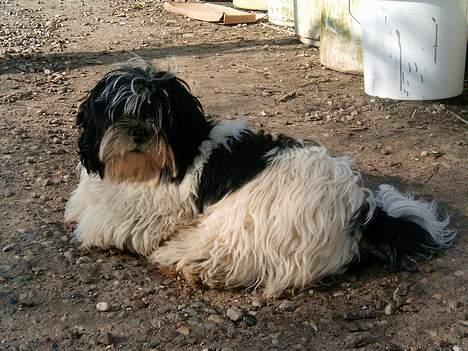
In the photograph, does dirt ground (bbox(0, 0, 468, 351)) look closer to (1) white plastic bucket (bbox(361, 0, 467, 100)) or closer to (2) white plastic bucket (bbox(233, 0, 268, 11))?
(1) white plastic bucket (bbox(361, 0, 467, 100))

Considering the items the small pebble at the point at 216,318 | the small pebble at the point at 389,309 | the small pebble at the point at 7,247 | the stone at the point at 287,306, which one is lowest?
the small pebble at the point at 7,247

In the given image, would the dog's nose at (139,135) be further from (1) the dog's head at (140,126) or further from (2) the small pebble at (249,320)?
(2) the small pebble at (249,320)

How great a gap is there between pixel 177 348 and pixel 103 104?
1.26 meters

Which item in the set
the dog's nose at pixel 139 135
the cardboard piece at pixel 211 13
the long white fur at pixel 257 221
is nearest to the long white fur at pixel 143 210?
the long white fur at pixel 257 221

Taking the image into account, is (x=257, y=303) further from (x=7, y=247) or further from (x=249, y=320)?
(x=7, y=247)

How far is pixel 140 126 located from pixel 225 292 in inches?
35.6

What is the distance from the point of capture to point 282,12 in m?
10.3

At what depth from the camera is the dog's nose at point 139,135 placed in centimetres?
349

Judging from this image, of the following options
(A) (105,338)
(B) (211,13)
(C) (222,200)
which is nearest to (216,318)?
(A) (105,338)

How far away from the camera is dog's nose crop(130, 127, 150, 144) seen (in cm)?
349

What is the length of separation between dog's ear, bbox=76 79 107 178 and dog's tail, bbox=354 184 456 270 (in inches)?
52.2

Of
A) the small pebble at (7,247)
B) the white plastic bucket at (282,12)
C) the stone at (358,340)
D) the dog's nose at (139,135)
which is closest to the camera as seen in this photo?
the stone at (358,340)

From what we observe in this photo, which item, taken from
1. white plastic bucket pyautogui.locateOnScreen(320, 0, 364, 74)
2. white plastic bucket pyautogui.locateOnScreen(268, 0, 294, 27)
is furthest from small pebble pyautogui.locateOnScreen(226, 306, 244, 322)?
white plastic bucket pyautogui.locateOnScreen(268, 0, 294, 27)

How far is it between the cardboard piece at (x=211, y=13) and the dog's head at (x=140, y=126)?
7.41 metres
